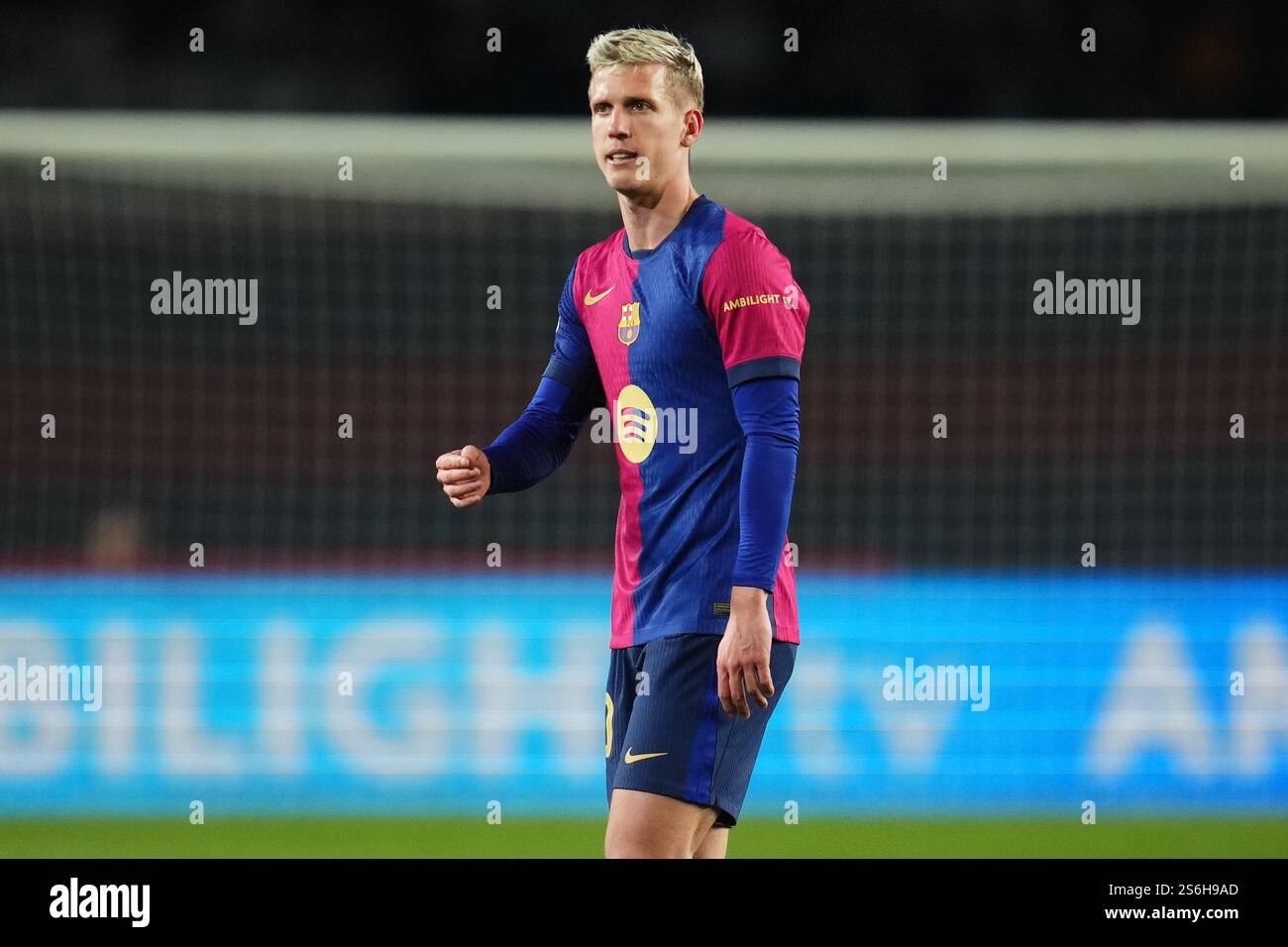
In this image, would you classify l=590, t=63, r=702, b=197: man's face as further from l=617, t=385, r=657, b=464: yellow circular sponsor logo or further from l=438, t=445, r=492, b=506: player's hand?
l=438, t=445, r=492, b=506: player's hand

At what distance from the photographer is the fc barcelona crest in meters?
2.76

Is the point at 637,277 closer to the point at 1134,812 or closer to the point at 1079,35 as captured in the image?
the point at 1134,812

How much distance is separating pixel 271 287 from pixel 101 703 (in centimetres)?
215

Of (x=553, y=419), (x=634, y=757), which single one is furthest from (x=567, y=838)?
(x=634, y=757)

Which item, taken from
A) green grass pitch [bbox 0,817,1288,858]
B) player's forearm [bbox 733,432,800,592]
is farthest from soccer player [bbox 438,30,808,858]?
green grass pitch [bbox 0,817,1288,858]

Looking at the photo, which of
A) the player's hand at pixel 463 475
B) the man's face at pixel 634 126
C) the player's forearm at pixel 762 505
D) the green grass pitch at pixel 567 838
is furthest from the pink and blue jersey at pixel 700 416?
the green grass pitch at pixel 567 838

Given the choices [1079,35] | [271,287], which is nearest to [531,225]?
[271,287]

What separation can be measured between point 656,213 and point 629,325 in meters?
0.21

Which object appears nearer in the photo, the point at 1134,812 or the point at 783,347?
the point at 783,347

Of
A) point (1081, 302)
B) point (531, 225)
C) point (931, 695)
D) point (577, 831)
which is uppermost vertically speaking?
point (531, 225)

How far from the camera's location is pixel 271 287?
22.5 feet

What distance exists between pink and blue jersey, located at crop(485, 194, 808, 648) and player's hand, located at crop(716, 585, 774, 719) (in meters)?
0.03

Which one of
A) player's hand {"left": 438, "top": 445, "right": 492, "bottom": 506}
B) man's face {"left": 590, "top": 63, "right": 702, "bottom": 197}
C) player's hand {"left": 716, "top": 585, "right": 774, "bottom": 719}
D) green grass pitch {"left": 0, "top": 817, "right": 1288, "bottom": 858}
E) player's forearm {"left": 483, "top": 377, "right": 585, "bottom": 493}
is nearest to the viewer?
player's hand {"left": 716, "top": 585, "right": 774, "bottom": 719}

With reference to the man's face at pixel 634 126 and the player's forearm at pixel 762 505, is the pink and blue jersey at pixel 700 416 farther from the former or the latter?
the man's face at pixel 634 126
